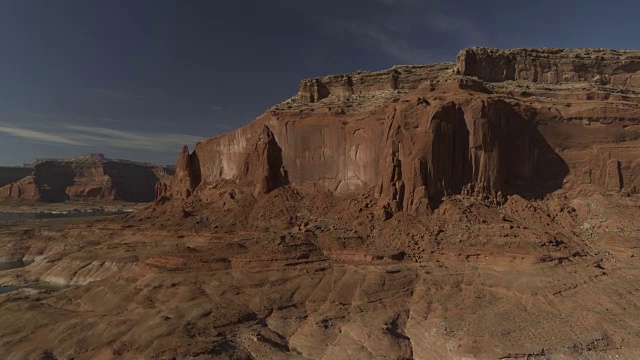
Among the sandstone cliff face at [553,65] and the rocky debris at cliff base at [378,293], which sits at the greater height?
the sandstone cliff face at [553,65]

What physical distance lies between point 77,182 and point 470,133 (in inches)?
6046

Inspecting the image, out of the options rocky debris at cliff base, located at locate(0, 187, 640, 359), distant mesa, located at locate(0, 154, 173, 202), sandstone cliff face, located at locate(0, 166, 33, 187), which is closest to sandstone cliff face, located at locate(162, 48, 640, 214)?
rocky debris at cliff base, located at locate(0, 187, 640, 359)

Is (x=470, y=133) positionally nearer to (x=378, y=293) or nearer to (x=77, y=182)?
(x=378, y=293)

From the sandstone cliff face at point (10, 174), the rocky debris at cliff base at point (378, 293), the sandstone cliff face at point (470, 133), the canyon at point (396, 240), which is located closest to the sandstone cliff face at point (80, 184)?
the sandstone cliff face at point (10, 174)

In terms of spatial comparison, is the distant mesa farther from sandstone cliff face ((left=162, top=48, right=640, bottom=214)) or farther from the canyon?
sandstone cliff face ((left=162, top=48, right=640, bottom=214))

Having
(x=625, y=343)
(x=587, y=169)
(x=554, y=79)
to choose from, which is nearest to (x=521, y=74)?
(x=554, y=79)

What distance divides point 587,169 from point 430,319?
68.5ft

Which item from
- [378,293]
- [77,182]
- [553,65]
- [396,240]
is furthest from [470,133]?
[77,182]

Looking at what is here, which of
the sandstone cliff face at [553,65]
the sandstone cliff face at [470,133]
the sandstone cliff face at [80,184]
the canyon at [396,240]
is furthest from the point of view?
the sandstone cliff face at [80,184]

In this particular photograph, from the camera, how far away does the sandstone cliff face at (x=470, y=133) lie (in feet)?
96.1

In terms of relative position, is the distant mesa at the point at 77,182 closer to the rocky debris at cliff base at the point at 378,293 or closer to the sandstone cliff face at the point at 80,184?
the sandstone cliff face at the point at 80,184

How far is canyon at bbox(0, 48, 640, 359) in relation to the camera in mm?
18922

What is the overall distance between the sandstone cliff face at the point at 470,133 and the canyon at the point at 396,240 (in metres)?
0.16

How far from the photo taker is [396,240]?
1081 inches
